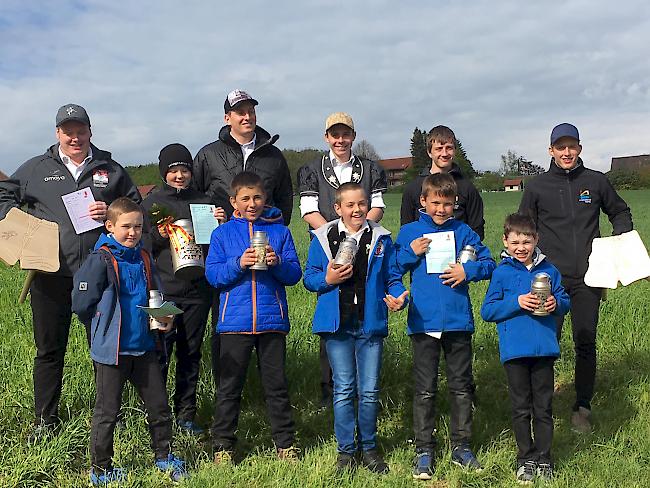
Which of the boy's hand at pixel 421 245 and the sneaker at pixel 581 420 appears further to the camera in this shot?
the sneaker at pixel 581 420

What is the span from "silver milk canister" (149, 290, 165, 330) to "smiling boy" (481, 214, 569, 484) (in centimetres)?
212

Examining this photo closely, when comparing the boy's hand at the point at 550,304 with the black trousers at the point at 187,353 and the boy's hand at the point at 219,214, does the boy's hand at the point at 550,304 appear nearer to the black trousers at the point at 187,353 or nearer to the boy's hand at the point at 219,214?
the boy's hand at the point at 219,214

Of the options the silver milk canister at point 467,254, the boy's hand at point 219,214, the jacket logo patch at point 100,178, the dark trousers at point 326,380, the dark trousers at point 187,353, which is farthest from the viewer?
the dark trousers at point 326,380

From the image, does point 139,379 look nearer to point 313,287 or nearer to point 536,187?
point 313,287

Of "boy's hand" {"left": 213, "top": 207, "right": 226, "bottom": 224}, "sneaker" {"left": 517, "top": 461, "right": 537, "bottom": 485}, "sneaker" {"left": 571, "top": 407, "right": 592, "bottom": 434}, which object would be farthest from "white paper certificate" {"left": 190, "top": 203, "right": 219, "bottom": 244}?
"sneaker" {"left": 571, "top": 407, "right": 592, "bottom": 434}

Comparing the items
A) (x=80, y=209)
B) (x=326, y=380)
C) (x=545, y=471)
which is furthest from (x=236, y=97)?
(x=545, y=471)

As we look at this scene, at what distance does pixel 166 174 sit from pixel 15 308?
4.08 meters

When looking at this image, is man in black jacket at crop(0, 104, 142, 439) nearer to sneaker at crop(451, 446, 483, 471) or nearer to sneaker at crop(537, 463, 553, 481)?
sneaker at crop(451, 446, 483, 471)

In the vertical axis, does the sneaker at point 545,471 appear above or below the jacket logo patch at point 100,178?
below

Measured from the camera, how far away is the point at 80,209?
4.41m

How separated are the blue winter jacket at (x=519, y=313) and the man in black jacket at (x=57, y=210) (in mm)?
2753

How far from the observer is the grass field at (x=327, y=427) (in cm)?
403

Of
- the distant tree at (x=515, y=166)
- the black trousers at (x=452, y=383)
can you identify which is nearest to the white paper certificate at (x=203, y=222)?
the black trousers at (x=452, y=383)

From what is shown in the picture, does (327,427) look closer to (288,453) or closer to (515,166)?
(288,453)
